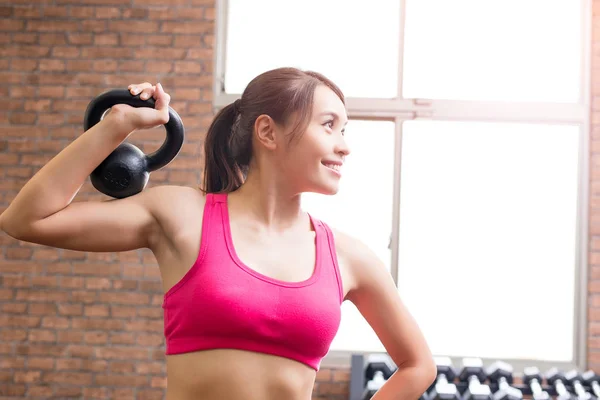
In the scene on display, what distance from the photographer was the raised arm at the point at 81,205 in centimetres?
123

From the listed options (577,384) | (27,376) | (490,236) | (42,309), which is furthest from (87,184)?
(577,384)

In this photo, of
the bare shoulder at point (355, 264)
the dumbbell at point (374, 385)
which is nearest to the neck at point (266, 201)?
the bare shoulder at point (355, 264)

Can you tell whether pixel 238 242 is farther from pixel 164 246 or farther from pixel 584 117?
pixel 584 117

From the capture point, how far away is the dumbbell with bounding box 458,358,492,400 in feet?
11.7

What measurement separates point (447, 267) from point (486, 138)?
704 mm

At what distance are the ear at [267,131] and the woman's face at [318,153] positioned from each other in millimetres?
27

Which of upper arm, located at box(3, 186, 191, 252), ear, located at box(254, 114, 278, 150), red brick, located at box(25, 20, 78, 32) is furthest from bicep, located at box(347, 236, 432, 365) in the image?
red brick, located at box(25, 20, 78, 32)

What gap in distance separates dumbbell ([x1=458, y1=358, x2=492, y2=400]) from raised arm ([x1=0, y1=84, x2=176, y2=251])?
8.51ft

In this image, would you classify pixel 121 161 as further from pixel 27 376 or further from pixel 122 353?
pixel 27 376

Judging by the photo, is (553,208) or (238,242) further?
(553,208)

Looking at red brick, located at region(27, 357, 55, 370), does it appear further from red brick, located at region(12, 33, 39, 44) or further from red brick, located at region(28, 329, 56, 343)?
red brick, located at region(12, 33, 39, 44)

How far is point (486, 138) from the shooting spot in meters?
4.18

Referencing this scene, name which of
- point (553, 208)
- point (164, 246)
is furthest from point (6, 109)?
point (164, 246)

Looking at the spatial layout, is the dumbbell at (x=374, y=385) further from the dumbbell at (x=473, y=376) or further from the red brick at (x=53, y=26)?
the red brick at (x=53, y=26)
